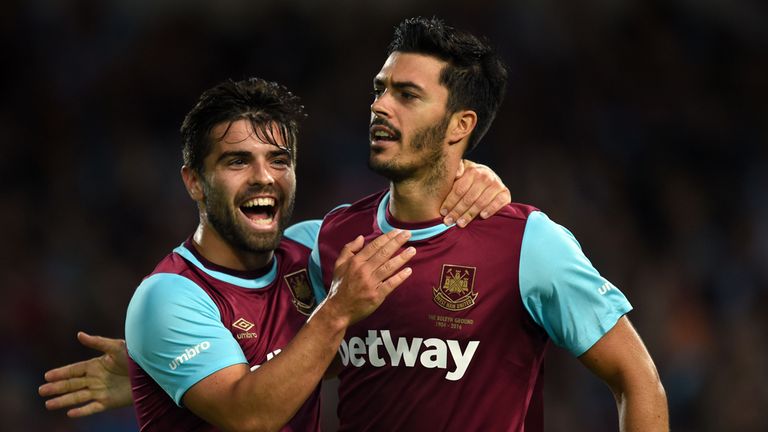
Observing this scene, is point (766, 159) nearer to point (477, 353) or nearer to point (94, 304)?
point (94, 304)

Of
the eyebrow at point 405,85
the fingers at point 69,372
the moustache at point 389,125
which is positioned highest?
the eyebrow at point 405,85

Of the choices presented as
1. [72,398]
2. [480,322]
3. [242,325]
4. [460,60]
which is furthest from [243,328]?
[460,60]

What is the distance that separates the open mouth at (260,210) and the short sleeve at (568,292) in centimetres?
101

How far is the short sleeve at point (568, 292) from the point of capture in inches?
144

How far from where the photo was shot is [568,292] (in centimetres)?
367

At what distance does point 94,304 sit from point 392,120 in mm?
5434

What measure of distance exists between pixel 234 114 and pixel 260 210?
0.38 meters

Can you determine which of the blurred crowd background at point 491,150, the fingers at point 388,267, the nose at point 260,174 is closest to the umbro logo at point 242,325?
the nose at point 260,174

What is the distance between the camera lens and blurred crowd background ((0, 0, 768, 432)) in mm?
8539

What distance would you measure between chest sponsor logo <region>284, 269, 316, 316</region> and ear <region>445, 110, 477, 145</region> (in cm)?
81

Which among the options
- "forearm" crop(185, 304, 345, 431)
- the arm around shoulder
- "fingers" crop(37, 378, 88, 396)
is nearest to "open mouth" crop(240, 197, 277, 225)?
"forearm" crop(185, 304, 345, 431)

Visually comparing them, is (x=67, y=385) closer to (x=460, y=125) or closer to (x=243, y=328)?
(x=243, y=328)

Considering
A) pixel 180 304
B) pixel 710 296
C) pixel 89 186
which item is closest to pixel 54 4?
pixel 89 186

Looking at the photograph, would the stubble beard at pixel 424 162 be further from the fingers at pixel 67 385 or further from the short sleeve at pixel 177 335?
the fingers at pixel 67 385
